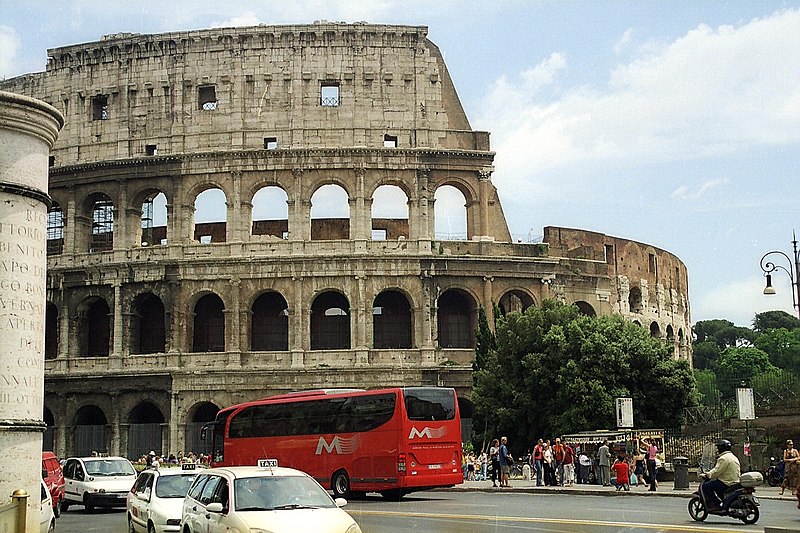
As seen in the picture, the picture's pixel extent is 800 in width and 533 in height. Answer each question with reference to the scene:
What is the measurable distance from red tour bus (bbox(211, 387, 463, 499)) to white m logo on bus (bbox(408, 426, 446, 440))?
0.02 m

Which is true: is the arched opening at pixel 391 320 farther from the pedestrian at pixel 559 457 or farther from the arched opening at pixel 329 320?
the pedestrian at pixel 559 457

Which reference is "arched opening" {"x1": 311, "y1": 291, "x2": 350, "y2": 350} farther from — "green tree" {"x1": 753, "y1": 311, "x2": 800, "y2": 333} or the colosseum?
"green tree" {"x1": 753, "y1": 311, "x2": 800, "y2": 333}

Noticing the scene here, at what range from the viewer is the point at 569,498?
961 inches

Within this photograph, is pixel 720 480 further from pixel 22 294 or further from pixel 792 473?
pixel 22 294

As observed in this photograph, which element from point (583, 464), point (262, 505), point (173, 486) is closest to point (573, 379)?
point (583, 464)

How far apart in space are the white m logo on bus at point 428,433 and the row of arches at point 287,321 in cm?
1897

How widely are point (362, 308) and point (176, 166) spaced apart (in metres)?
10.1

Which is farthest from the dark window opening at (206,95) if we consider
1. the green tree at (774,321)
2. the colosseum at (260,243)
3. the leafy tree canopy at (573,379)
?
the green tree at (774,321)

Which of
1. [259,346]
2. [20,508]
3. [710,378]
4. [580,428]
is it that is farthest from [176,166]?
[710,378]

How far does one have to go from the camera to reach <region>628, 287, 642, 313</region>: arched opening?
2065 inches

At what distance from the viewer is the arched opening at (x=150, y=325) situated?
1817 inches

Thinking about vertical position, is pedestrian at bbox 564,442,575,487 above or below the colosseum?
below

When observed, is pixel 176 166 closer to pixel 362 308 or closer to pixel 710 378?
pixel 362 308

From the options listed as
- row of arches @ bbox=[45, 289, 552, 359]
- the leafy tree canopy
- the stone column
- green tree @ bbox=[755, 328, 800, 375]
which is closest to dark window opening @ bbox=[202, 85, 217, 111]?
row of arches @ bbox=[45, 289, 552, 359]
